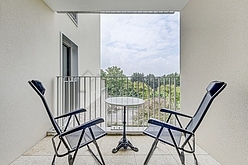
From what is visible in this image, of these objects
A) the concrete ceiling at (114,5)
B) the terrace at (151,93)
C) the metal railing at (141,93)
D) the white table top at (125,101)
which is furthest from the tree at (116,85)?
the concrete ceiling at (114,5)

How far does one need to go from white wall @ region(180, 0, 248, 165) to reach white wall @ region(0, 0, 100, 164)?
251cm

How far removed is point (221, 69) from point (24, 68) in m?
2.59

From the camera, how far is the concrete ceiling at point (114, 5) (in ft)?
10.9

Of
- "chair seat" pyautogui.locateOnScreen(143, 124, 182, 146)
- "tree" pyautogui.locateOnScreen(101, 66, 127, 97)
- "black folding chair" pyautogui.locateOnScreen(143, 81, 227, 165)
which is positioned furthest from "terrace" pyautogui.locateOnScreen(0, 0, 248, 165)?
"tree" pyautogui.locateOnScreen(101, 66, 127, 97)

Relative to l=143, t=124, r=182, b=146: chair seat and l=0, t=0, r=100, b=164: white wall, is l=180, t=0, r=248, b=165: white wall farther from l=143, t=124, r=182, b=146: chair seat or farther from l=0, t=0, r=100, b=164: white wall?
l=0, t=0, r=100, b=164: white wall

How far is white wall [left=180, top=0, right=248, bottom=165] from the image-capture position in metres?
2.02

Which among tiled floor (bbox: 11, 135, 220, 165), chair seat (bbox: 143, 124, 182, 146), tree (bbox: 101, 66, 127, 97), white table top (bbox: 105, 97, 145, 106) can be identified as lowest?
tiled floor (bbox: 11, 135, 220, 165)

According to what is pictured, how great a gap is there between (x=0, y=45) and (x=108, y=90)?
2528 millimetres

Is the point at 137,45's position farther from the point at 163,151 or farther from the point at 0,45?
the point at 0,45

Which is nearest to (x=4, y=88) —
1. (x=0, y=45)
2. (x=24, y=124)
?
(x=0, y=45)

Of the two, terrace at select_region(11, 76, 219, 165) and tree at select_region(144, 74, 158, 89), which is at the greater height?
tree at select_region(144, 74, 158, 89)

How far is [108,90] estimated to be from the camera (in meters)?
4.43

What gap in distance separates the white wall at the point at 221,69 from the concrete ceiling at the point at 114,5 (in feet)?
1.13

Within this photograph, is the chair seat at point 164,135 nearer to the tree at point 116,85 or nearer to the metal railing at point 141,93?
the metal railing at point 141,93
